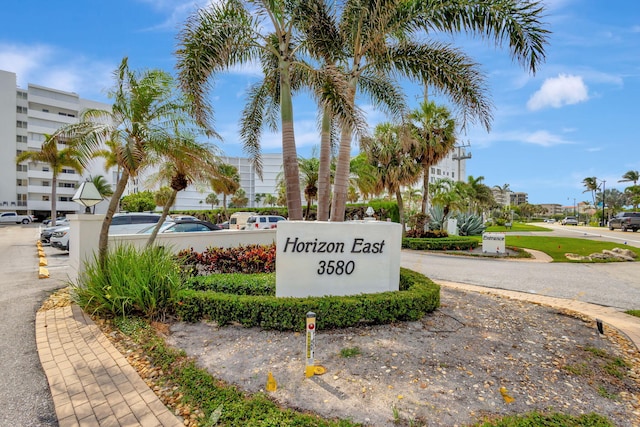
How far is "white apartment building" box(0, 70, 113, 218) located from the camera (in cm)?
5131

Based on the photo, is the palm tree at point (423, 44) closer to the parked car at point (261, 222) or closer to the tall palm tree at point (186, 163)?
the tall palm tree at point (186, 163)

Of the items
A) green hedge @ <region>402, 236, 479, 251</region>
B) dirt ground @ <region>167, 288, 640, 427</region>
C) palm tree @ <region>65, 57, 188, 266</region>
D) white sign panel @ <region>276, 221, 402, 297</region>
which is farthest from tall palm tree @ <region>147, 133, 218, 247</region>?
green hedge @ <region>402, 236, 479, 251</region>

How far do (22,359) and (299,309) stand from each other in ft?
12.7

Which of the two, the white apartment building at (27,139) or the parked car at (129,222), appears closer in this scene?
the parked car at (129,222)

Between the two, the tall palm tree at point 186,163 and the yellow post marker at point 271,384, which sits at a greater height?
the tall palm tree at point 186,163

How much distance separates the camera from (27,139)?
176 feet

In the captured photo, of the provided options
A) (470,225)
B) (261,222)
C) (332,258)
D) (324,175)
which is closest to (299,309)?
(332,258)

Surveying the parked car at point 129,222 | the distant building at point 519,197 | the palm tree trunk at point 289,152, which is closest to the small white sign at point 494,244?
the palm tree trunk at point 289,152

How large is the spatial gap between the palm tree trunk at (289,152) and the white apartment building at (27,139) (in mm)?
54269

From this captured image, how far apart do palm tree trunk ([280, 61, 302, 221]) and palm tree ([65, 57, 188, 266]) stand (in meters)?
2.45

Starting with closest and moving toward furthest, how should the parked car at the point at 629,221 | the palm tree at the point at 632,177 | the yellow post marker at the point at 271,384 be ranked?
the yellow post marker at the point at 271,384 → the parked car at the point at 629,221 → the palm tree at the point at 632,177

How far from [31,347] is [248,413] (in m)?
4.15

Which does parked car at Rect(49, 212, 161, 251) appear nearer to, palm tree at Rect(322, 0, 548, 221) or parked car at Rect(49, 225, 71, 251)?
parked car at Rect(49, 225, 71, 251)

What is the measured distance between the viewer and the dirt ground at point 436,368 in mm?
3268
